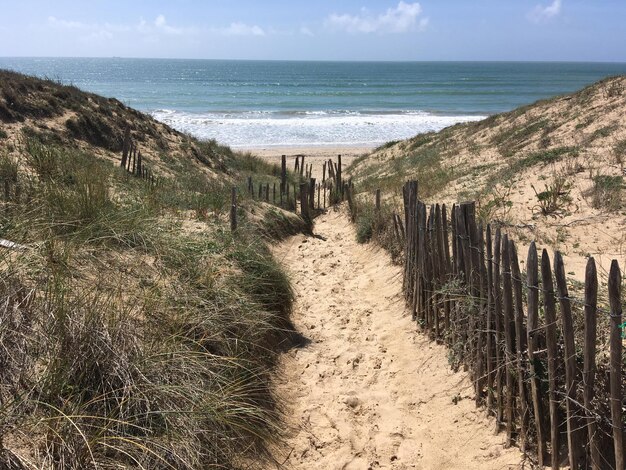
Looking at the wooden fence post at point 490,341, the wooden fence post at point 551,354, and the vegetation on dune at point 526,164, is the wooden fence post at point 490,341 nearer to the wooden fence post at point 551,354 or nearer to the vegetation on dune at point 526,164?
the wooden fence post at point 551,354

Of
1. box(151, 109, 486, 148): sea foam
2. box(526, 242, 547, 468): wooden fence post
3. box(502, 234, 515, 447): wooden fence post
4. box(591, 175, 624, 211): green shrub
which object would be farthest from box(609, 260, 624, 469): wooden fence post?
box(151, 109, 486, 148): sea foam

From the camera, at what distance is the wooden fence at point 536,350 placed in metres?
2.73

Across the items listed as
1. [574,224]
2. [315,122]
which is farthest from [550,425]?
[315,122]

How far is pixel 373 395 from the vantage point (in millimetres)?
4477

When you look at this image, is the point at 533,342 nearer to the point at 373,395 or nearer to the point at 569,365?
the point at 569,365

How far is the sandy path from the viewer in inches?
142

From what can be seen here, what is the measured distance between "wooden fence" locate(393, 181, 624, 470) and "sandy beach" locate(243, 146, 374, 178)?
19.5 metres

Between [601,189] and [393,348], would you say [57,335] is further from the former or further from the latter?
[601,189]

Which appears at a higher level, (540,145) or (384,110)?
(384,110)

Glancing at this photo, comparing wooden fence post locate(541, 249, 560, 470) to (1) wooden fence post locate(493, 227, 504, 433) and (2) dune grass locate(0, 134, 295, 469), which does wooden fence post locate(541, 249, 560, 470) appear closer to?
(1) wooden fence post locate(493, 227, 504, 433)

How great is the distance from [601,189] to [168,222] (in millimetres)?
6843

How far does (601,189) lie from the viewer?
812 centimetres

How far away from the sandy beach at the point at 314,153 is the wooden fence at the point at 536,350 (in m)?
19.5

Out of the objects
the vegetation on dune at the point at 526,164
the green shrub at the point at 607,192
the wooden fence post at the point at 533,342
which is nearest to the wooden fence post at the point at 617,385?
the wooden fence post at the point at 533,342
